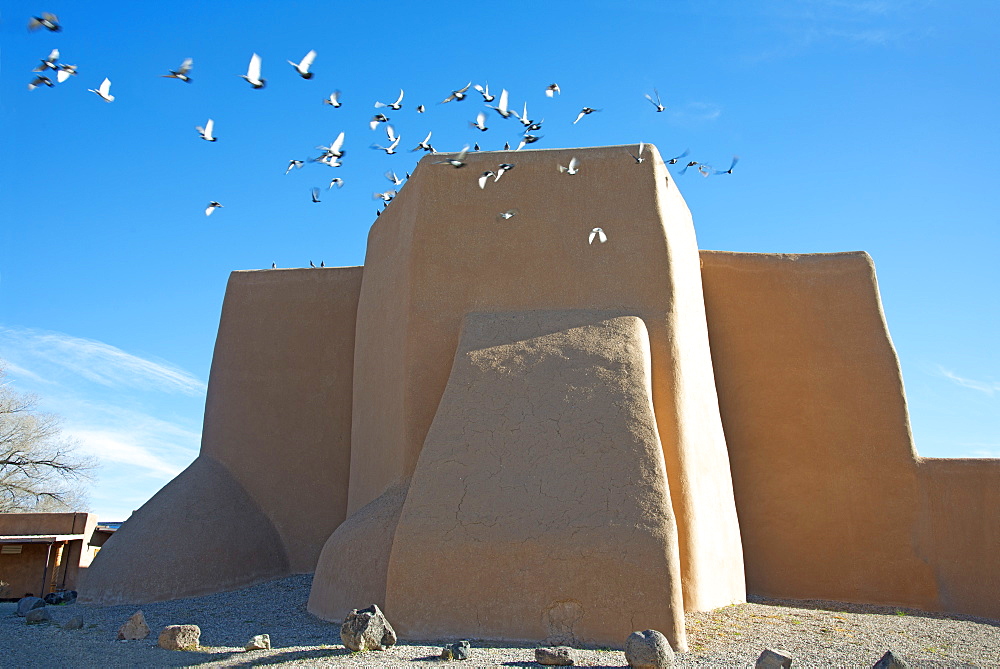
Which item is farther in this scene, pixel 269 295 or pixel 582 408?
pixel 269 295

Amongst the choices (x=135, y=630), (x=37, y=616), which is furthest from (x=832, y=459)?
(x=37, y=616)

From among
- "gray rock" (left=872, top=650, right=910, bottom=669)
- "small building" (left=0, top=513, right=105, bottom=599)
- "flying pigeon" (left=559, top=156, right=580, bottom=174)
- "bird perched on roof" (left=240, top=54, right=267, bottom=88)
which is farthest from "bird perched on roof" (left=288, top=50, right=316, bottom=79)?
"small building" (left=0, top=513, right=105, bottom=599)

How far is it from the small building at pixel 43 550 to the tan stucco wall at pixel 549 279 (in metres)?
6.48

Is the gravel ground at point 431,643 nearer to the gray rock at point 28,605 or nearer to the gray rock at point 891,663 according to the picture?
the gray rock at point 28,605

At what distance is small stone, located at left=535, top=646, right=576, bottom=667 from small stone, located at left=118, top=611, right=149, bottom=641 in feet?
13.3

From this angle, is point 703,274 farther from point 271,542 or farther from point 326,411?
point 271,542

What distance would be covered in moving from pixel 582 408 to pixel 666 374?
130 centimetres

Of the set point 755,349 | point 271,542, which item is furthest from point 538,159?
point 271,542

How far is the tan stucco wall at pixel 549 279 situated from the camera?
8586 mm

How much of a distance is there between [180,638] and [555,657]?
333 cm

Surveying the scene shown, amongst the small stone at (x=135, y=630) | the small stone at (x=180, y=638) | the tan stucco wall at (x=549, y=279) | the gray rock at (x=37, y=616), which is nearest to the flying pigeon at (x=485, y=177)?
the tan stucco wall at (x=549, y=279)

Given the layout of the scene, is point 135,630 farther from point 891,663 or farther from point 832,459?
point 832,459

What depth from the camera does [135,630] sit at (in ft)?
24.3

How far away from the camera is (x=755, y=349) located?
1114 centimetres
